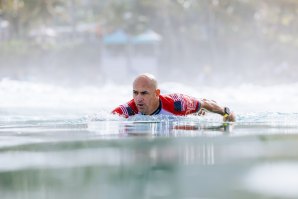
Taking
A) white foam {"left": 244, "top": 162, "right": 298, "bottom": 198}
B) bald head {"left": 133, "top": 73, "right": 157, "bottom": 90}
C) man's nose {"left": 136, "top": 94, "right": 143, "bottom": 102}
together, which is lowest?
white foam {"left": 244, "top": 162, "right": 298, "bottom": 198}

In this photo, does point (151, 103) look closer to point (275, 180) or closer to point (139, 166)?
point (139, 166)

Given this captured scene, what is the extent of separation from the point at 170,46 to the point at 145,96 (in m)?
54.8

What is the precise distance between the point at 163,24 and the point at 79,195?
201ft

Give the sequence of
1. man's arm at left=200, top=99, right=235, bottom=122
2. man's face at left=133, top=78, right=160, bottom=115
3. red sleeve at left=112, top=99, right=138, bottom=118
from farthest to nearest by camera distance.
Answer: man's arm at left=200, top=99, right=235, bottom=122 → man's face at left=133, top=78, right=160, bottom=115 → red sleeve at left=112, top=99, right=138, bottom=118

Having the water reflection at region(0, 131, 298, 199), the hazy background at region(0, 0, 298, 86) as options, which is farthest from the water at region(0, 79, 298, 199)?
the hazy background at region(0, 0, 298, 86)

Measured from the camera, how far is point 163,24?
63.8 metres

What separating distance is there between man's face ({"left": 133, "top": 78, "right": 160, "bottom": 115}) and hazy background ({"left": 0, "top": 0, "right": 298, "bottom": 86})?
164 ft

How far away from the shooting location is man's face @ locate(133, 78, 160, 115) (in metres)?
8.71

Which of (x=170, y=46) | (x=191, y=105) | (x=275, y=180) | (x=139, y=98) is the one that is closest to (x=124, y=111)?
(x=139, y=98)

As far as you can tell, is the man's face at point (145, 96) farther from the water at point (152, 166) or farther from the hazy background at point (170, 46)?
the hazy background at point (170, 46)

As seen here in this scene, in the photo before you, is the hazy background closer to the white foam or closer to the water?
the water

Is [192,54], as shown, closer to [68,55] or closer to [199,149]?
[68,55]

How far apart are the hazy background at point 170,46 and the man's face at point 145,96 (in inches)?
1966

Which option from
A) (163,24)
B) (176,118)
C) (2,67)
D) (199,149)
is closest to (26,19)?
(2,67)
